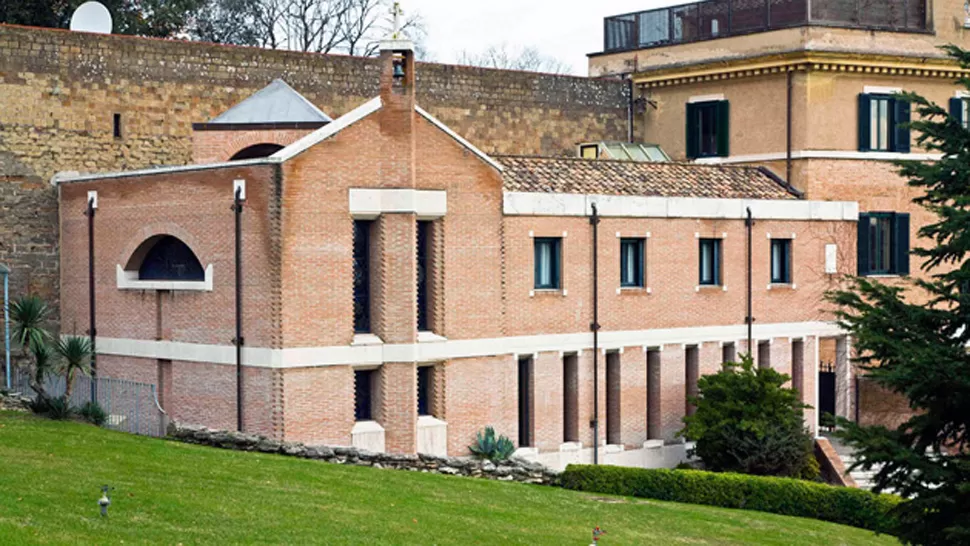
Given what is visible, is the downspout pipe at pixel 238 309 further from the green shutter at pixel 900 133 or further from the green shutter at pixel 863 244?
the green shutter at pixel 900 133

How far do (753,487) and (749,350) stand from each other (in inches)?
275

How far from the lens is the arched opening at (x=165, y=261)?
31.9 meters

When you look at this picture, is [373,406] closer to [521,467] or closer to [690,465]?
[521,467]

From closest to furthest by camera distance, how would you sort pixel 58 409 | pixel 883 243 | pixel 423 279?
pixel 58 409 < pixel 423 279 < pixel 883 243

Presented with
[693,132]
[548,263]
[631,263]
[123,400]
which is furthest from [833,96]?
[123,400]

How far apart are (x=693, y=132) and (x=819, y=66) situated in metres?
4.68

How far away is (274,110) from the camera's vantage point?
36.0 metres

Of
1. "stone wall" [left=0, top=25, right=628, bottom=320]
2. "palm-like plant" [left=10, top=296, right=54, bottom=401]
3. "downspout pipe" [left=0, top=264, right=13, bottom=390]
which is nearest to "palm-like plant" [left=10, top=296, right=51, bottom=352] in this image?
"palm-like plant" [left=10, top=296, right=54, bottom=401]

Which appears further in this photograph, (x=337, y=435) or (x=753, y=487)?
(x=753, y=487)

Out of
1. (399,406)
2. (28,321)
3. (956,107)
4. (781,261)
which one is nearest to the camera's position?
(28,321)

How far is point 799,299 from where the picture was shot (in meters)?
39.9

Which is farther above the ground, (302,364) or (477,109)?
(477,109)

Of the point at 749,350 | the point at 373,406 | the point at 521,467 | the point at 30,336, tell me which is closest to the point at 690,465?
the point at 749,350

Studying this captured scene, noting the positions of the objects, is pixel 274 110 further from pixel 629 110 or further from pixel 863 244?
pixel 863 244
